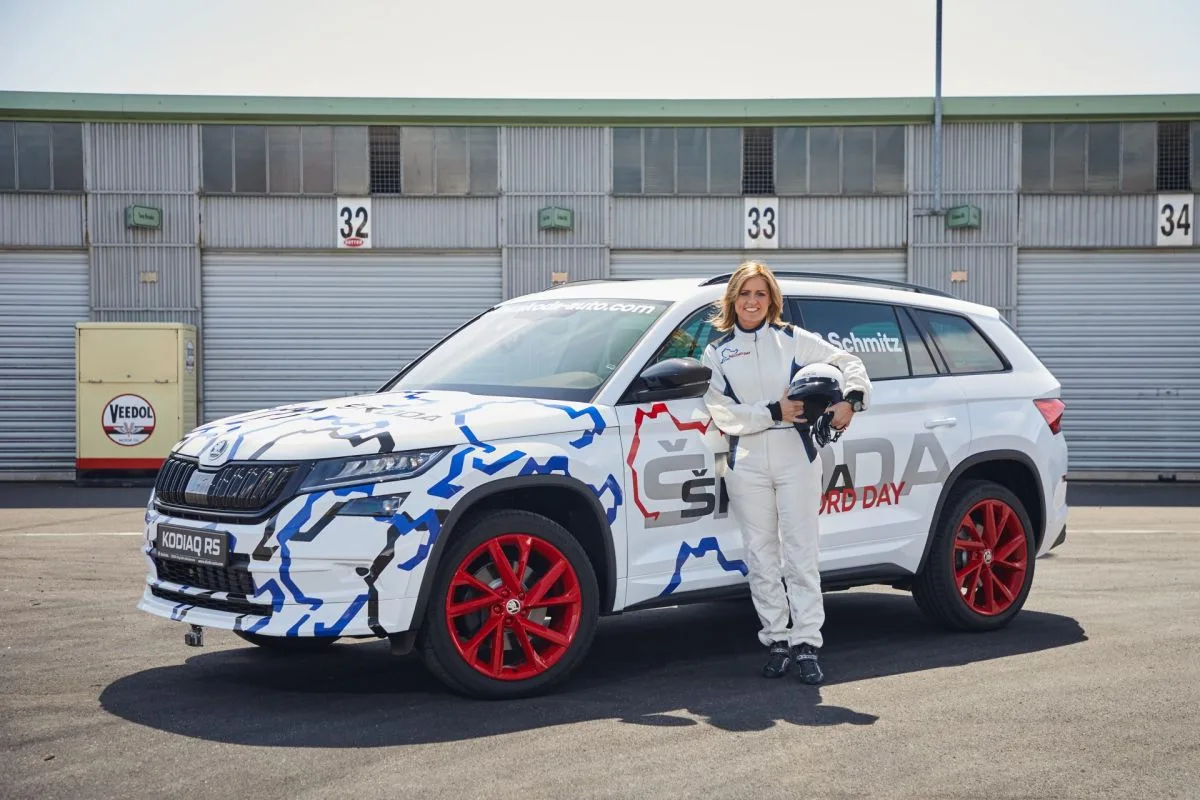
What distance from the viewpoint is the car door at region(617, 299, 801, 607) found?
5895 mm

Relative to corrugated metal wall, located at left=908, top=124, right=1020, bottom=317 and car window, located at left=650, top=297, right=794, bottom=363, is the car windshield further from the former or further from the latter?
corrugated metal wall, located at left=908, top=124, right=1020, bottom=317

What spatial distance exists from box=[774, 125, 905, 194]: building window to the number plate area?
19273 mm

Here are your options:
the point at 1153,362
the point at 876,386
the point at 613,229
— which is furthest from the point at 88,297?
the point at 876,386

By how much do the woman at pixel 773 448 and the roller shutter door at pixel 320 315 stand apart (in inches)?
713

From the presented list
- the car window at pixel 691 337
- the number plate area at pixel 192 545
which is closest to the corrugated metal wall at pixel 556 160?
the car window at pixel 691 337

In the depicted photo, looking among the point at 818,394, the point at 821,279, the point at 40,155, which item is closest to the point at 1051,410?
the point at 821,279

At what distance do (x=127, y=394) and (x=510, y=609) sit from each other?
18216 mm

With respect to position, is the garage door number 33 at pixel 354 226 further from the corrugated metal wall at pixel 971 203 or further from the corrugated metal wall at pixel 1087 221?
the corrugated metal wall at pixel 1087 221

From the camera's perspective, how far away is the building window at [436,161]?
23.8 meters

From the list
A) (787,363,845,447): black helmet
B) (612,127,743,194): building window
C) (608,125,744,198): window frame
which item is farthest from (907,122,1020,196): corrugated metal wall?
(787,363,845,447): black helmet

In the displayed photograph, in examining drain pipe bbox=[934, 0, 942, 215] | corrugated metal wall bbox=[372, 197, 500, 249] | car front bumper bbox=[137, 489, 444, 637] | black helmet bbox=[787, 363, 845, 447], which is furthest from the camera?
corrugated metal wall bbox=[372, 197, 500, 249]

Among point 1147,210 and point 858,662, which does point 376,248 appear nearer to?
point 1147,210

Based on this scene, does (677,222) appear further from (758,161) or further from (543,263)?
(543,263)

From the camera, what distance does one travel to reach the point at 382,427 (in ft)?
17.9
